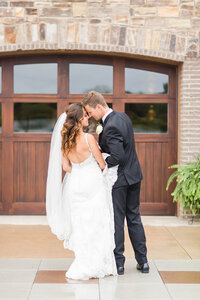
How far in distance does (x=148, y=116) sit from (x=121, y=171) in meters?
3.51

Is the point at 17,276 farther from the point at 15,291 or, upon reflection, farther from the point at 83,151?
the point at 83,151

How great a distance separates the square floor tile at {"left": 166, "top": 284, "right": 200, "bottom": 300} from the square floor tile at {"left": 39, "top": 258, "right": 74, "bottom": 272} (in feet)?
3.95

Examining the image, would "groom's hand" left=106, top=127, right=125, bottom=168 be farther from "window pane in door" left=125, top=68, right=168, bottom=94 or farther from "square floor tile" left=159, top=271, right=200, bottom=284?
"window pane in door" left=125, top=68, right=168, bottom=94

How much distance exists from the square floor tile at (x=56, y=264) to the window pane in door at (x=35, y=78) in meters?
3.52

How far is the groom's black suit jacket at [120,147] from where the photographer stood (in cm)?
467

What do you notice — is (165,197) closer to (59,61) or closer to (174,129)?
(174,129)

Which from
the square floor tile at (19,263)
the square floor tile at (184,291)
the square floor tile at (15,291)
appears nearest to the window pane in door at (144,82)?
the square floor tile at (19,263)

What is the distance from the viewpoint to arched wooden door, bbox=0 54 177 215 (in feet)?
26.5

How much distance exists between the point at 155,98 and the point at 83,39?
1.59m

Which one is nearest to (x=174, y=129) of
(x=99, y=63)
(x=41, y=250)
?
(x=99, y=63)

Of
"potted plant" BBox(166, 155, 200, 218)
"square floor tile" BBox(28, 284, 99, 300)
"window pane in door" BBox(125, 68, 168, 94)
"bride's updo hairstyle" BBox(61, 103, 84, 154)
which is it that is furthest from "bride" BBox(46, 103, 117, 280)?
"window pane in door" BBox(125, 68, 168, 94)

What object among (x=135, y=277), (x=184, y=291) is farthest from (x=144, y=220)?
(x=184, y=291)

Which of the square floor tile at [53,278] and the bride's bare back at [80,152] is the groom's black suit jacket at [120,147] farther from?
the square floor tile at [53,278]

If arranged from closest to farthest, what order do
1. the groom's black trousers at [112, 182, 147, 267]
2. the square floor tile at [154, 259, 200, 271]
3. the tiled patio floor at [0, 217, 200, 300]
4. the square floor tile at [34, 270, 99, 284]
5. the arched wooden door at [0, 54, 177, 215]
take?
the tiled patio floor at [0, 217, 200, 300] < the square floor tile at [34, 270, 99, 284] < the groom's black trousers at [112, 182, 147, 267] < the square floor tile at [154, 259, 200, 271] < the arched wooden door at [0, 54, 177, 215]
